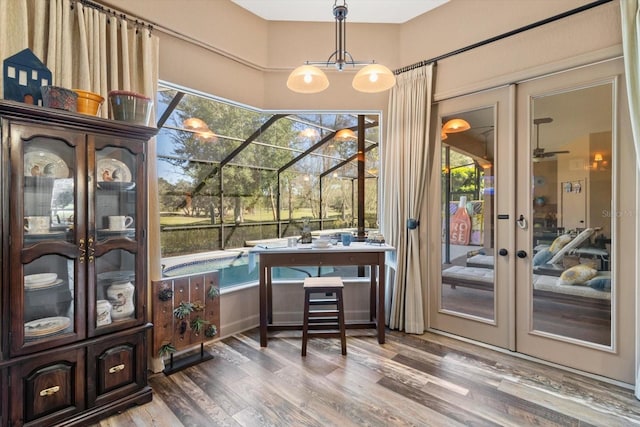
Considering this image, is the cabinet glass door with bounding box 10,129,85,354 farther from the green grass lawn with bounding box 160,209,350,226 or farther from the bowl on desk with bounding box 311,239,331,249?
the bowl on desk with bounding box 311,239,331,249

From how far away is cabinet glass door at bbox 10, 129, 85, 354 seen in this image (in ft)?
5.61

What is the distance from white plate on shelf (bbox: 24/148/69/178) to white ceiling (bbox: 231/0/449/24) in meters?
2.40

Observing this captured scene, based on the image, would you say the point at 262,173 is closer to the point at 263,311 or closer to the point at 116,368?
the point at 263,311

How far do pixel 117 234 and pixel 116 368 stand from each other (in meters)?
0.91

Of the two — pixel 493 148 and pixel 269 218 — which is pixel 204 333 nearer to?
pixel 269 218

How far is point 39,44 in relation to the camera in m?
2.04

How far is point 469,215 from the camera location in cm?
317

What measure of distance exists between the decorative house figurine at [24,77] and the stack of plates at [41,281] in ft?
3.37

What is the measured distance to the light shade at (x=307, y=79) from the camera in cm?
242

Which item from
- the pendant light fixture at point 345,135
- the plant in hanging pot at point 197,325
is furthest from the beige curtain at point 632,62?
the plant in hanging pot at point 197,325

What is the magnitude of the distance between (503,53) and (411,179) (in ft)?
4.61

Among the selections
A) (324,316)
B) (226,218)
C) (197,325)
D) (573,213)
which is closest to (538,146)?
(573,213)

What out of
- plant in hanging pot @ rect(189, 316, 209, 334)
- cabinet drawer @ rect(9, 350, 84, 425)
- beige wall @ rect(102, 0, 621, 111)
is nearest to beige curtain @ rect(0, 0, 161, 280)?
beige wall @ rect(102, 0, 621, 111)

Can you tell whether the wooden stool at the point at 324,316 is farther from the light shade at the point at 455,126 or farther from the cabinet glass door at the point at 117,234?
the light shade at the point at 455,126
